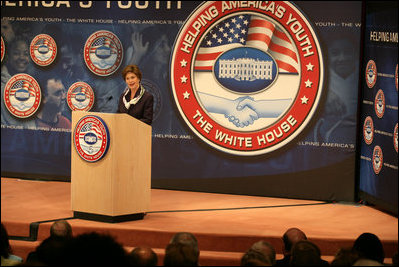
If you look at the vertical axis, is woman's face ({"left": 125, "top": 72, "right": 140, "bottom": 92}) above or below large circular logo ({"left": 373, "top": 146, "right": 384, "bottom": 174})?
above

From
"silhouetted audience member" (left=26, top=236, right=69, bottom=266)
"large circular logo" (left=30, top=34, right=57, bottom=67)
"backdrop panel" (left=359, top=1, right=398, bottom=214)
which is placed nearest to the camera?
"silhouetted audience member" (left=26, top=236, right=69, bottom=266)

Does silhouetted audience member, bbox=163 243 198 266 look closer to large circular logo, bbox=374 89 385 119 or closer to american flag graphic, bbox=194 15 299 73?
large circular logo, bbox=374 89 385 119

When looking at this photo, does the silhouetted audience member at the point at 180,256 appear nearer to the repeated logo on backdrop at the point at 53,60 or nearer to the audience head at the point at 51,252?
the audience head at the point at 51,252

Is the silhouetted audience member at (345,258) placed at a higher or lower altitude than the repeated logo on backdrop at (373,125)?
lower

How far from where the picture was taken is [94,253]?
10.4 feet

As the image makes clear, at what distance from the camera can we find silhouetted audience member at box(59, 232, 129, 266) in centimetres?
312

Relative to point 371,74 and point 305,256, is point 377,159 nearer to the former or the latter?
point 371,74

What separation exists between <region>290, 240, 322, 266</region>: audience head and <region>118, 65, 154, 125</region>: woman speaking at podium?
3.27m

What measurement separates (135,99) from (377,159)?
8.18ft

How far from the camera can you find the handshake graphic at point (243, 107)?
825cm

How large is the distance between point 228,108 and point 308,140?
3.05ft

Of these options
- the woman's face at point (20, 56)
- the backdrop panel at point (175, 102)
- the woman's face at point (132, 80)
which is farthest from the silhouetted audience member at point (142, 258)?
the woman's face at point (20, 56)

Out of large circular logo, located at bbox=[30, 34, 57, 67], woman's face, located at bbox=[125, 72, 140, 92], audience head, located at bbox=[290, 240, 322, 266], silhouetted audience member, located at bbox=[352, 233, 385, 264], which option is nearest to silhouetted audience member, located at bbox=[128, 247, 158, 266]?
audience head, located at bbox=[290, 240, 322, 266]

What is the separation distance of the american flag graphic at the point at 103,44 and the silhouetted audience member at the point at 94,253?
222 inches
